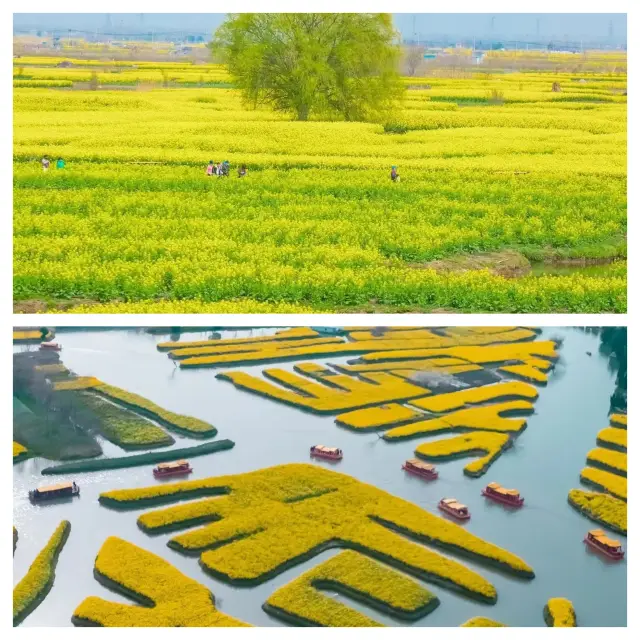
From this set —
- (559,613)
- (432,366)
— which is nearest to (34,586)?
(559,613)

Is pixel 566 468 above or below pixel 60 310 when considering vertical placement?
below

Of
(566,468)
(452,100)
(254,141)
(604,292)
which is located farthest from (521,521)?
(452,100)

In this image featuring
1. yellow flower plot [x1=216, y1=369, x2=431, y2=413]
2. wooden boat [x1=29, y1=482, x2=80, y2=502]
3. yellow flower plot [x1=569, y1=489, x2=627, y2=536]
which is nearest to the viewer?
yellow flower plot [x1=569, y1=489, x2=627, y2=536]

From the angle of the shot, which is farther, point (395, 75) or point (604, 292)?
point (395, 75)

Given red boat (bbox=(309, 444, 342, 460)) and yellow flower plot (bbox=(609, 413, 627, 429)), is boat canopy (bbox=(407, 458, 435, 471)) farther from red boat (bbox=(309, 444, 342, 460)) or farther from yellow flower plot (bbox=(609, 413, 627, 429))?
yellow flower plot (bbox=(609, 413, 627, 429))

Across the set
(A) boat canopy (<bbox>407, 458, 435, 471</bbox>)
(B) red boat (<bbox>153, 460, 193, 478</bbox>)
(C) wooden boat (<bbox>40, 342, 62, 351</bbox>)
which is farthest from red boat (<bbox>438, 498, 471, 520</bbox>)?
(C) wooden boat (<bbox>40, 342, 62, 351</bbox>)

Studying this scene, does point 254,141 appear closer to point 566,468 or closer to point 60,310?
point 60,310

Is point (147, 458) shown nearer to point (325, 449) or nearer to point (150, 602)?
point (150, 602)

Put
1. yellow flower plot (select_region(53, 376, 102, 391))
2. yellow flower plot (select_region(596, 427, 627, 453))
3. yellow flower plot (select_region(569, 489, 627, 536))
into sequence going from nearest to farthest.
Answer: yellow flower plot (select_region(569, 489, 627, 536))
yellow flower plot (select_region(596, 427, 627, 453))
yellow flower plot (select_region(53, 376, 102, 391))
